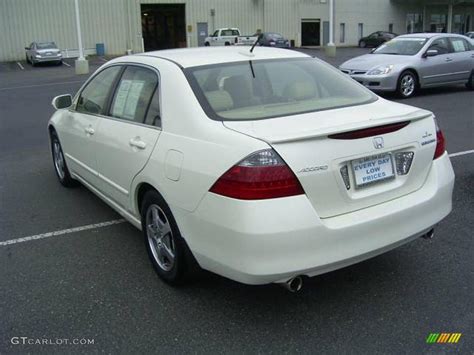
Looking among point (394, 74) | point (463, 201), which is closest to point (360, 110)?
point (463, 201)

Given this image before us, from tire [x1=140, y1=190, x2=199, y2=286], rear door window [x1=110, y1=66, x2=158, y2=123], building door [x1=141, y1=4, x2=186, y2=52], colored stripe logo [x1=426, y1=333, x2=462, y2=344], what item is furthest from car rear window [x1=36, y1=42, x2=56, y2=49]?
colored stripe logo [x1=426, y1=333, x2=462, y2=344]

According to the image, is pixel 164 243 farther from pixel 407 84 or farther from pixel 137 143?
pixel 407 84

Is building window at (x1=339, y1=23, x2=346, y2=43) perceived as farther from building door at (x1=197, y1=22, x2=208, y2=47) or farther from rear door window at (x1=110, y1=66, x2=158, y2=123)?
rear door window at (x1=110, y1=66, x2=158, y2=123)

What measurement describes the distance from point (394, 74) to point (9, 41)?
3313 centimetres

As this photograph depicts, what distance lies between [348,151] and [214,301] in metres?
1.31

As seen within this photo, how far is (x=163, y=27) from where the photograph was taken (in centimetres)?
4806

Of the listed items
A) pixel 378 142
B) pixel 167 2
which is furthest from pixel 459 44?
pixel 167 2

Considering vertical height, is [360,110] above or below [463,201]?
above

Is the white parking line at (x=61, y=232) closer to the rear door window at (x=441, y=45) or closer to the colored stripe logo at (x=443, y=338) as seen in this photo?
the colored stripe logo at (x=443, y=338)

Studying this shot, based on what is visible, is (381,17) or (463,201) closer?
(463,201)

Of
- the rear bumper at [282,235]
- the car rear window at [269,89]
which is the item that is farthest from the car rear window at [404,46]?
the rear bumper at [282,235]

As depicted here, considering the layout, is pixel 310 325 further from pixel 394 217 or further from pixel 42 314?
pixel 42 314

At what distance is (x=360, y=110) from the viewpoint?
11.3ft

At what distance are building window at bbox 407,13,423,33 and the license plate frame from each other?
5578cm
